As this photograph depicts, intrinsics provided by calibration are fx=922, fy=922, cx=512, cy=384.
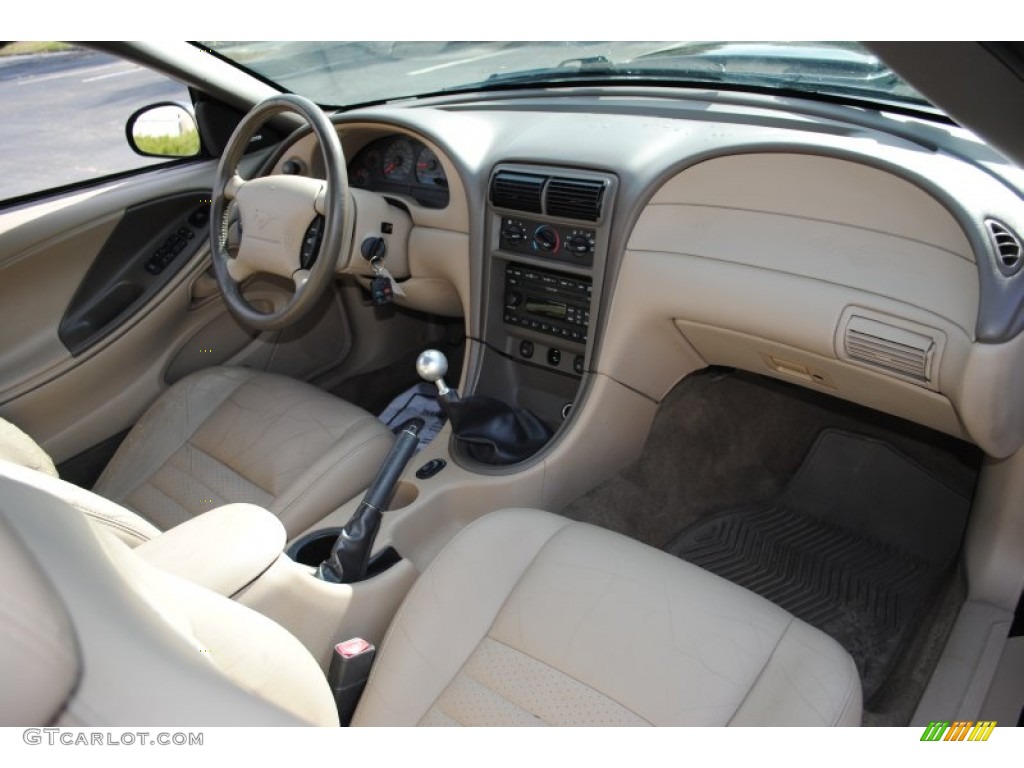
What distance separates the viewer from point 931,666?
1.94m

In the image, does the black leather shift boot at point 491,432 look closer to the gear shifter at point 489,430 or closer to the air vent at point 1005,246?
the gear shifter at point 489,430

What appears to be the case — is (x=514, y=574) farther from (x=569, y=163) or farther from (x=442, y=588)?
(x=569, y=163)

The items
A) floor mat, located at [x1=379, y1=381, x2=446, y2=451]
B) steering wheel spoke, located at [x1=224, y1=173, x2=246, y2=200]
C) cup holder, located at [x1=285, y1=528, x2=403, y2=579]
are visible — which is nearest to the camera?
cup holder, located at [x1=285, y1=528, x2=403, y2=579]

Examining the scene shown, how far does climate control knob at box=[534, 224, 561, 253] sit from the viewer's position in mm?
2309

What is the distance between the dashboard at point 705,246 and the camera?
172cm

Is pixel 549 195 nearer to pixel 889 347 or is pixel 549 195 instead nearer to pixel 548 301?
pixel 548 301

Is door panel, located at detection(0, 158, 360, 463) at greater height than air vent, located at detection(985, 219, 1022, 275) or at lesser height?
lesser

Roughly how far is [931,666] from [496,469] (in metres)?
1.06

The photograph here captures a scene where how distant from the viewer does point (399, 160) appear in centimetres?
280

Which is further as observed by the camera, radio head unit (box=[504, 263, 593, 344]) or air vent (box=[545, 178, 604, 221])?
radio head unit (box=[504, 263, 593, 344])

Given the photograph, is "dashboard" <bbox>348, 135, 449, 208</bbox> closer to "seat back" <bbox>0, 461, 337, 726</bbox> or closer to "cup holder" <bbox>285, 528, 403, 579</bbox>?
"cup holder" <bbox>285, 528, 403, 579</bbox>

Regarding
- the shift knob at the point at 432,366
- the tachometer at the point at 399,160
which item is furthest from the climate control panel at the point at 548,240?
the tachometer at the point at 399,160

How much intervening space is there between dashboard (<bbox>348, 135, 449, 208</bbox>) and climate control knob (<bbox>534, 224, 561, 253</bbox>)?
1.30ft
